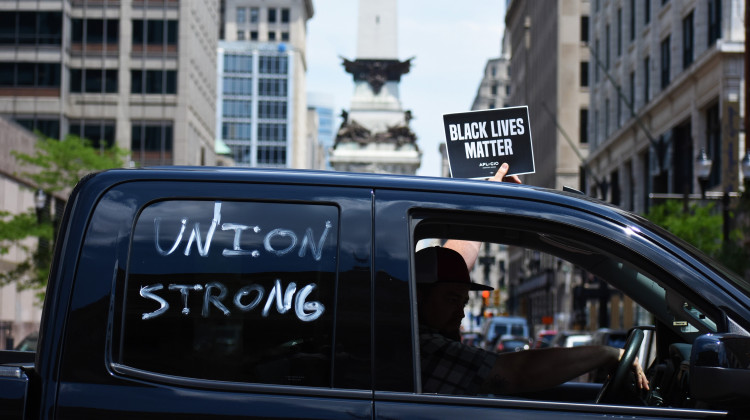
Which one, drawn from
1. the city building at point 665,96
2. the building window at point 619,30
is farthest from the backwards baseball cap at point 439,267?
the building window at point 619,30

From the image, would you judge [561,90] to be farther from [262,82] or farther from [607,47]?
[262,82]

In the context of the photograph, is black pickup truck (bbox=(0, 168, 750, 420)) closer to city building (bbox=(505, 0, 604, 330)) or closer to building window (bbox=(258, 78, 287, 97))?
city building (bbox=(505, 0, 604, 330))

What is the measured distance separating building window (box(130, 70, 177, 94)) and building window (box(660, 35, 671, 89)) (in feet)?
123

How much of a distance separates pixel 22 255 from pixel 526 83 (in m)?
57.1

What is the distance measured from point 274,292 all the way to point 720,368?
1361 mm

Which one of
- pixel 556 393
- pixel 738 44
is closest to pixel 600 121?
pixel 738 44

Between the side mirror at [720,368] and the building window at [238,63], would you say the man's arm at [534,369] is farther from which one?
the building window at [238,63]

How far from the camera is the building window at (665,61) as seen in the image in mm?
47688

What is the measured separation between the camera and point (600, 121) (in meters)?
62.5

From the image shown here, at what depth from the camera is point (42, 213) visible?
47062 mm

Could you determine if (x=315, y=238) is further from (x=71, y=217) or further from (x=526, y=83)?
(x=526, y=83)

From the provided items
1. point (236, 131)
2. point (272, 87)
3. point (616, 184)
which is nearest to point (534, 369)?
point (616, 184)

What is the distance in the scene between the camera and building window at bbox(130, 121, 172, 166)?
7650 cm

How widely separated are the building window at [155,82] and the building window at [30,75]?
5135mm
